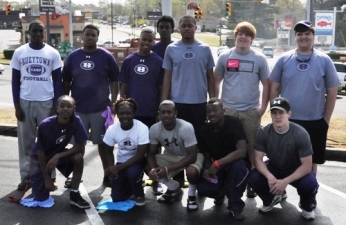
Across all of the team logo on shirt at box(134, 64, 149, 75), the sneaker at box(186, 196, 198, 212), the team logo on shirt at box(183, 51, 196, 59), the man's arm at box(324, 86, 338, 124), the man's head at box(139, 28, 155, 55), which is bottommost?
the sneaker at box(186, 196, 198, 212)

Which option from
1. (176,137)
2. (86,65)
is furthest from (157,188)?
(86,65)

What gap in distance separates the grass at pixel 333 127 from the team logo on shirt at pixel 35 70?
5.31 metres

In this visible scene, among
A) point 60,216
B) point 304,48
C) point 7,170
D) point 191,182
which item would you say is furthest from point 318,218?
point 7,170

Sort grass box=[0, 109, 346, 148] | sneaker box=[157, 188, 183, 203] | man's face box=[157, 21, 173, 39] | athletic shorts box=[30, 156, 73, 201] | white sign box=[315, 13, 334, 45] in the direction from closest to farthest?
athletic shorts box=[30, 156, 73, 201] < sneaker box=[157, 188, 183, 203] < man's face box=[157, 21, 173, 39] < grass box=[0, 109, 346, 148] < white sign box=[315, 13, 334, 45]

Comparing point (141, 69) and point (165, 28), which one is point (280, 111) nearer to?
point (141, 69)

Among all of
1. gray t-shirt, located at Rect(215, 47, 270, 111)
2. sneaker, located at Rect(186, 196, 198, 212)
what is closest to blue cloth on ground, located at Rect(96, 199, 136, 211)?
sneaker, located at Rect(186, 196, 198, 212)

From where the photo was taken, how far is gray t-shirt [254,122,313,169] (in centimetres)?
647

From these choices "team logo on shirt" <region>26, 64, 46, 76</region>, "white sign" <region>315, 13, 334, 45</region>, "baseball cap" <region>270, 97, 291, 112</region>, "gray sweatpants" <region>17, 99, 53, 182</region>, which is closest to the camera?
"baseball cap" <region>270, 97, 291, 112</region>

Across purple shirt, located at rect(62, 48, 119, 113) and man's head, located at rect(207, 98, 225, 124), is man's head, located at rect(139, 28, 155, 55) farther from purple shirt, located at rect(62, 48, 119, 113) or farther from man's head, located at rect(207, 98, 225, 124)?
man's head, located at rect(207, 98, 225, 124)

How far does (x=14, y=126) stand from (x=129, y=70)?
5158 mm

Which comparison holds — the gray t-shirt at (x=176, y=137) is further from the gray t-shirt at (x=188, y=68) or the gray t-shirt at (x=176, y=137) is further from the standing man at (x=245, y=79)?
the standing man at (x=245, y=79)

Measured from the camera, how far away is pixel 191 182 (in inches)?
270

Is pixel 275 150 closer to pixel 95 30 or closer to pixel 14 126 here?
pixel 95 30

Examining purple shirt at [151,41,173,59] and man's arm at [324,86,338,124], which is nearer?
man's arm at [324,86,338,124]
